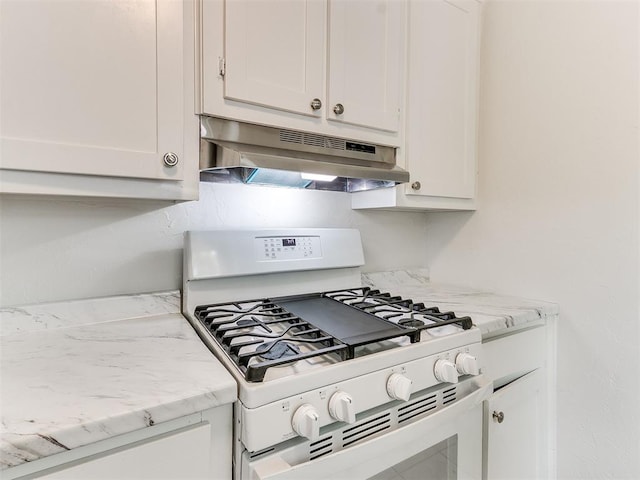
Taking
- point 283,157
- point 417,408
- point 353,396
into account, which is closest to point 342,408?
point 353,396

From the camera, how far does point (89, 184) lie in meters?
0.78

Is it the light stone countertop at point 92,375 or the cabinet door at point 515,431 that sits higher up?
the light stone countertop at point 92,375

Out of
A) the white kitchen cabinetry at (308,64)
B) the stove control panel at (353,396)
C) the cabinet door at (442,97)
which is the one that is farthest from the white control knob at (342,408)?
the cabinet door at (442,97)

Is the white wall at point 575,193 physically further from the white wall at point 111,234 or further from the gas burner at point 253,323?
the gas burner at point 253,323

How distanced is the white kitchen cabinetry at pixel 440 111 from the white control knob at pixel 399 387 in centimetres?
73

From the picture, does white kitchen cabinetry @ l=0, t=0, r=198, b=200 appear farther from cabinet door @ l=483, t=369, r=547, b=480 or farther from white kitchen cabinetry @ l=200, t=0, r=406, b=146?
cabinet door @ l=483, t=369, r=547, b=480

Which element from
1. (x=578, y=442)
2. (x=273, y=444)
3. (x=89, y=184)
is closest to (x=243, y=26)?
(x=89, y=184)

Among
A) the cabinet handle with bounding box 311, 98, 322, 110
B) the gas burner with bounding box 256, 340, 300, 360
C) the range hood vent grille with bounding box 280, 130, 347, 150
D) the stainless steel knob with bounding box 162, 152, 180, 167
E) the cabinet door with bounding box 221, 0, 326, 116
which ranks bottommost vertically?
the gas burner with bounding box 256, 340, 300, 360

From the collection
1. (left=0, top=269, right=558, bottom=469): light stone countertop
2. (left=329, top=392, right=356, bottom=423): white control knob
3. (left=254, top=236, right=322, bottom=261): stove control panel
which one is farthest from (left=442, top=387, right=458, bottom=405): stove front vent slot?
(left=254, top=236, right=322, bottom=261): stove control panel

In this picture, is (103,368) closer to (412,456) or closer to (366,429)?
(366,429)

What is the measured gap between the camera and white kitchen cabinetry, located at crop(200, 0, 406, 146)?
0.92 metres

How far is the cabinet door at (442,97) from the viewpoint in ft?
4.31

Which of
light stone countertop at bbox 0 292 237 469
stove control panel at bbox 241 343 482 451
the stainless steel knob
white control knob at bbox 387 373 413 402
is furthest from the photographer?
the stainless steel knob

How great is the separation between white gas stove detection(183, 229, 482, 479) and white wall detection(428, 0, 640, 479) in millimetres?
567
